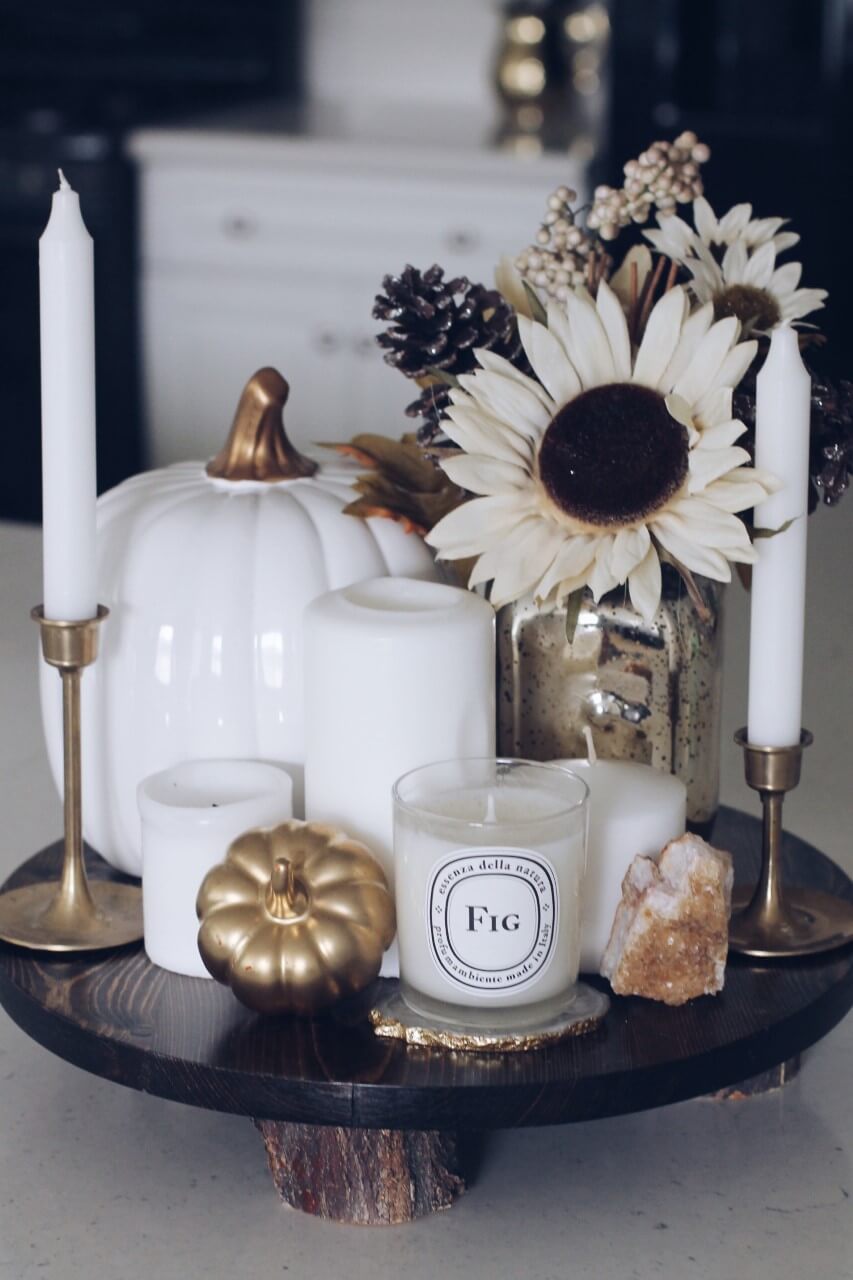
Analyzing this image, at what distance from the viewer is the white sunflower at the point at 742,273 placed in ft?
2.50

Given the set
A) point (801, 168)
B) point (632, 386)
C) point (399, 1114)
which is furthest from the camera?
point (801, 168)

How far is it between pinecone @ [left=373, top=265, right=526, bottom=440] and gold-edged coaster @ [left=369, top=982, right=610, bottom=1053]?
0.27m

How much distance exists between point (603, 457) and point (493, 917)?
200 millimetres

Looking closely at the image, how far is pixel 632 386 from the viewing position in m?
0.72

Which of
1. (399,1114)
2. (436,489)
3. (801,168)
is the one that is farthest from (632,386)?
(801,168)

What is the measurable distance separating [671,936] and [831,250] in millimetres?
2503

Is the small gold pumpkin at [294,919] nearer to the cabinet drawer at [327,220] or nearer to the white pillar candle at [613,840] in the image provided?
the white pillar candle at [613,840]

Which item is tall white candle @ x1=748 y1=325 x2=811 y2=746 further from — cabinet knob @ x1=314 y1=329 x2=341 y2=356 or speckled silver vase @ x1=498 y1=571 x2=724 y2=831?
cabinet knob @ x1=314 y1=329 x2=341 y2=356

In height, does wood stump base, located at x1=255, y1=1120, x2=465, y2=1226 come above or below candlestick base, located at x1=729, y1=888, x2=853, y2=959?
below

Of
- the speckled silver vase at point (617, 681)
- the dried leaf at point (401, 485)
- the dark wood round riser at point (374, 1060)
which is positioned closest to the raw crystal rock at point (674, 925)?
the dark wood round riser at point (374, 1060)

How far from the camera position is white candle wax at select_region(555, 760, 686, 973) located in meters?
0.69

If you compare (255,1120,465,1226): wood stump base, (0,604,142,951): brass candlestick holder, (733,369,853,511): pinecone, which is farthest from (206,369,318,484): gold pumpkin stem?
(255,1120,465,1226): wood stump base

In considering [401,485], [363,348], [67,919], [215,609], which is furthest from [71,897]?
[363,348]

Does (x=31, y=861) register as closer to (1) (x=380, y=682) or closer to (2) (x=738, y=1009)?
(1) (x=380, y=682)
